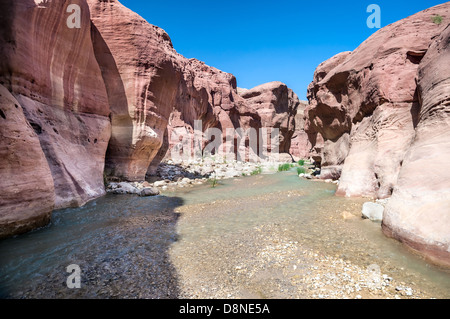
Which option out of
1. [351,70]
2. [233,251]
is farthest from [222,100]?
[233,251]

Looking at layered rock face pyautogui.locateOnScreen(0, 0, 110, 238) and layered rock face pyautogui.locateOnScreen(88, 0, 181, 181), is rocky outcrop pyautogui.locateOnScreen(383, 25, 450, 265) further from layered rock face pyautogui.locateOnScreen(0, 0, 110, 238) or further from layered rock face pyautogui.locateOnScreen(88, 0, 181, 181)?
layered rock face pyautogui.locateOnScreen(88, 0, 181, 181)

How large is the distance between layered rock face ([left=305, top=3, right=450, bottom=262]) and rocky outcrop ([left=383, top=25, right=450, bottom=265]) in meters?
0.01

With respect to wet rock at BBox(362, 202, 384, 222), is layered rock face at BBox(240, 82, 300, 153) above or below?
above

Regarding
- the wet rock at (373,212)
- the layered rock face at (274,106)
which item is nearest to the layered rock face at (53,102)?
the wet rock at (373,212)

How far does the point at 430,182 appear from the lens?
361 centimetres

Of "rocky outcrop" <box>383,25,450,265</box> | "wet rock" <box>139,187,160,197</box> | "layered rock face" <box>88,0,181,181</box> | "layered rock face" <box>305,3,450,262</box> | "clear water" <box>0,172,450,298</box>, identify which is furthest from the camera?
"layered rock face" <box>88,0,181,181</box>

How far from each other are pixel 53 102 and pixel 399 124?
1073cm

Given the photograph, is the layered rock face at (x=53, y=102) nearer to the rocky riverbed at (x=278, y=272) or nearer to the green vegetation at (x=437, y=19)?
the rocky riverbed at (x=278, y=272)

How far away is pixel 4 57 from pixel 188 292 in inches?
261

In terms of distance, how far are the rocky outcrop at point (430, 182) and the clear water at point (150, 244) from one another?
0.91 feet

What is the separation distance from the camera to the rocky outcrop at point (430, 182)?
3037mm

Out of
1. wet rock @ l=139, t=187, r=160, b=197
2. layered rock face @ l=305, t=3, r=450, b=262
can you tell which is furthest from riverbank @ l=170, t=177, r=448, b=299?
wet rock @ l=139, t=187, r=160, b=197

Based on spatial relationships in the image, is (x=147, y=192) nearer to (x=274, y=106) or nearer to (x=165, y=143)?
(x=165, y=143)

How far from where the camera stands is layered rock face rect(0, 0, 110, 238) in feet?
13.9
